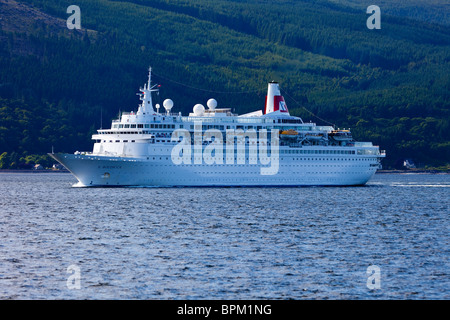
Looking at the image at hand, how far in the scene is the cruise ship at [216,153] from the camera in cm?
8700

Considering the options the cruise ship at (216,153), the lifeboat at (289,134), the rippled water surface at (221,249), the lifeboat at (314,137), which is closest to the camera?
the rippled water surface at (221,249)

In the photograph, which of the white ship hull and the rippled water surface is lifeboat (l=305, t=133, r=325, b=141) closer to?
the white ship hull

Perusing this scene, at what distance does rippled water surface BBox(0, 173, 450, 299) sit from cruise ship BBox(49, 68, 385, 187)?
596 inches

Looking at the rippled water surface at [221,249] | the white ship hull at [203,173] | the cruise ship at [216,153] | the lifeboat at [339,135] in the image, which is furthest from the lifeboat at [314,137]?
the rippled water surface at [221,249]

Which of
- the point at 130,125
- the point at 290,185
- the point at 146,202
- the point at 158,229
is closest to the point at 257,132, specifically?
the point at 290,185

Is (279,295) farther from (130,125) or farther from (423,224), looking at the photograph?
(130,125)

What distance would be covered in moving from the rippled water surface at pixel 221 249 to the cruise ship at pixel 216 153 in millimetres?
15140

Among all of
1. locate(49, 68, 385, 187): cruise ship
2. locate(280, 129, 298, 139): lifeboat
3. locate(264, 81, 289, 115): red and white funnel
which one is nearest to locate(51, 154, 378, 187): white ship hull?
locate(49, 68, 385, 187): cruise ship

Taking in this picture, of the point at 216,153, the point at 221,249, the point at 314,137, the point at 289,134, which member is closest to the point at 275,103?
the point at 314,137

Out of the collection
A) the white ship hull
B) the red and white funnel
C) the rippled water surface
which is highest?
the red and white funnel

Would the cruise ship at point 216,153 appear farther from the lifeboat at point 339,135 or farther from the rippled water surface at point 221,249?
the rippled water surface at point 221,249

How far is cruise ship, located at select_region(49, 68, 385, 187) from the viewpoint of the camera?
285ft

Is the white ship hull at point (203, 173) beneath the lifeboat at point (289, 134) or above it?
beneath

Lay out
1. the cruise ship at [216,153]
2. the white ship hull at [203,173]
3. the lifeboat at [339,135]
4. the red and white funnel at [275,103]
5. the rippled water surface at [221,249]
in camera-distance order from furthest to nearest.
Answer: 1. the red and white funnel at [275,103]
2. the lifeboat at [339,135]
3. the cruise ship at [216,153]
4. the white ship hull at [203,173]
5. the rippled water surface at [221,249]
